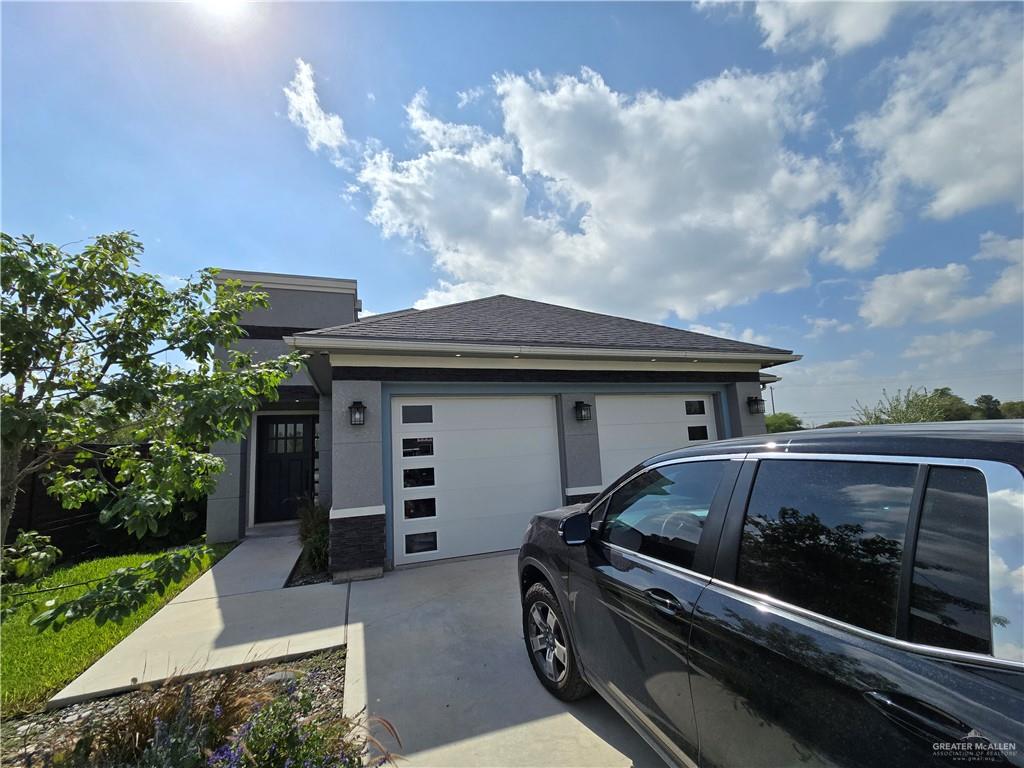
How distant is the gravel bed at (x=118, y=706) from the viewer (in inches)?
100

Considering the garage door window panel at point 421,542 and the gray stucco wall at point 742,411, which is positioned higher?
the gray stucco wall at point 742,411

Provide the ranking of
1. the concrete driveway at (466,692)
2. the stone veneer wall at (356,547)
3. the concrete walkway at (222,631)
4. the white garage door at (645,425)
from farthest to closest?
the white garage door at (645,425), the stone veneer wall at (356,547), the concrete walkway at (222,631), the concrete driveway at (466,692)

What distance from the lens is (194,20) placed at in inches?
125

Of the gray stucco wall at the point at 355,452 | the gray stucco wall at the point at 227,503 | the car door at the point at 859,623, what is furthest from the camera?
the gray stucco wall at the point at 227,503

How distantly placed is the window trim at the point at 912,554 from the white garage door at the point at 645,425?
5625 mm

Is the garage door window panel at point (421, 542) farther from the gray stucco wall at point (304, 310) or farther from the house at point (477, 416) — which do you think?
the gray stucco wall at point (304, 310)

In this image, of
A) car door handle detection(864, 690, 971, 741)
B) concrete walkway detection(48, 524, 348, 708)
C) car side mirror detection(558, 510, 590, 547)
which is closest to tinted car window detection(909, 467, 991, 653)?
car door handle detection(864, 690, 971, 741)

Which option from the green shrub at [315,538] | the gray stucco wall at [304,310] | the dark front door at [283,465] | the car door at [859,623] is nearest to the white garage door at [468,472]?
the green shrub at [315,538]

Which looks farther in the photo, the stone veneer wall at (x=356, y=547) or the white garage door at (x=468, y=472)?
the white garage door at (x=468, y=472)

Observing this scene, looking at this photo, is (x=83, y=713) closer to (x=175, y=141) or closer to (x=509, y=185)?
(x=175, y=141)

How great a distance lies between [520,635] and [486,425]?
3.43 m

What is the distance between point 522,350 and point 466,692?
4496 millimetres

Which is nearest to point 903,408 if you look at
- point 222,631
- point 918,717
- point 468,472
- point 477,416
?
point 477,416

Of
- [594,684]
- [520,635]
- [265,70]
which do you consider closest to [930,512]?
[594,684]
